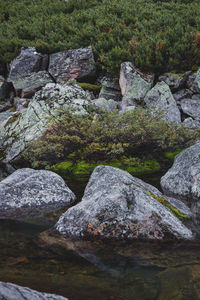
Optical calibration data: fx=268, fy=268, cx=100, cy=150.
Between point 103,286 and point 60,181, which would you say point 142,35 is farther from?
point 103,286

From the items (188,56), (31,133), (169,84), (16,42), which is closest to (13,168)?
(31,133)

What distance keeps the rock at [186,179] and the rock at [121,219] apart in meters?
1.55

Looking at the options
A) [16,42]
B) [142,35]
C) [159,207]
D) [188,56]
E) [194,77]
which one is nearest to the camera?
[159,207]

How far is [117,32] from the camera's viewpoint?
16.8 metres

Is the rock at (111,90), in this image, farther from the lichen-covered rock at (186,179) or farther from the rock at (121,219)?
the rock at (121,219)

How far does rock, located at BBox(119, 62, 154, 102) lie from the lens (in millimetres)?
13289

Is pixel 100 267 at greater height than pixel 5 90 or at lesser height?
greater

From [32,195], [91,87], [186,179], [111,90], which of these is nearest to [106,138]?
[186,179]

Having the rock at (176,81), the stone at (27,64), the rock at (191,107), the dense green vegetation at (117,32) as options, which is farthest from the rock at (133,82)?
the stone at (27,64)

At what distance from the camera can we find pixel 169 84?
13.5m

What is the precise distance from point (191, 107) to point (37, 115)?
274 inches

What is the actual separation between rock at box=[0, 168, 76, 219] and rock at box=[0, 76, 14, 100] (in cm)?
1220

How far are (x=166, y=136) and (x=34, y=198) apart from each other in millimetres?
4751

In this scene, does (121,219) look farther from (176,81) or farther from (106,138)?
(176,81)
